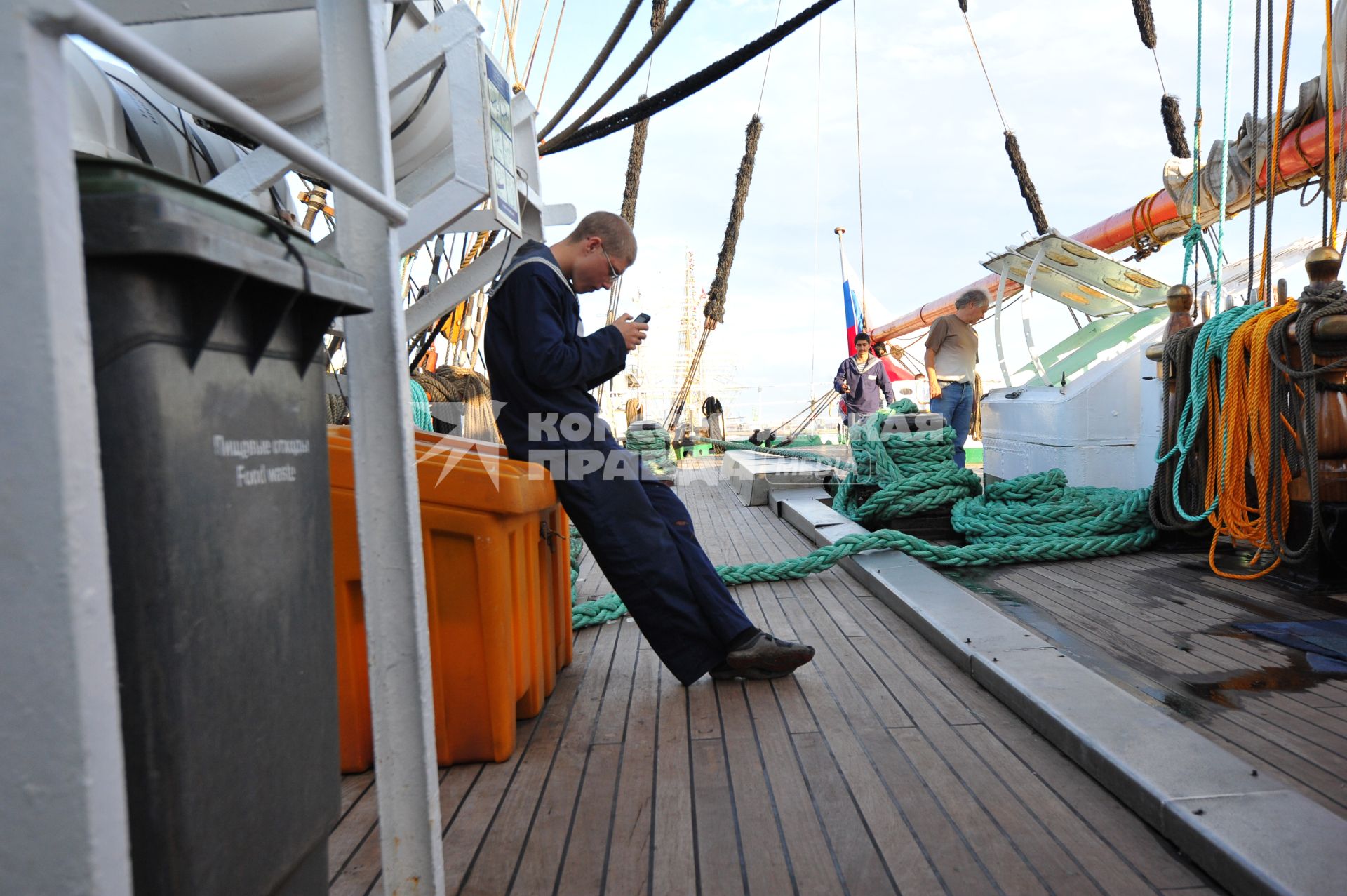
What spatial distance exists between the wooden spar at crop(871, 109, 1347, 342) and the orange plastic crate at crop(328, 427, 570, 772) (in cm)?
387

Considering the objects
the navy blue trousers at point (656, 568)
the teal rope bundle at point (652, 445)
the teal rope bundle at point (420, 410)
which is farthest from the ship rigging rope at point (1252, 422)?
the teal rope bundle at point (652, 445)

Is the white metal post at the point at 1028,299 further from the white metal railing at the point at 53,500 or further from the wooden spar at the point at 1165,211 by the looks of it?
the white metal railing at the point at 53,500

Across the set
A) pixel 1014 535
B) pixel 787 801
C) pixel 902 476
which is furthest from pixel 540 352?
pixel 902 476

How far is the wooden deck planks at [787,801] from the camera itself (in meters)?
1.35

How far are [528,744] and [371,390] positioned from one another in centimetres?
118

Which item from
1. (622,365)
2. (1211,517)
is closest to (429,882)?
(622,365)

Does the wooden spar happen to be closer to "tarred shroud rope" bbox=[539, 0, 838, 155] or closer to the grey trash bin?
"tarred shroud rope" bbox=[539, 0, 838, 155]

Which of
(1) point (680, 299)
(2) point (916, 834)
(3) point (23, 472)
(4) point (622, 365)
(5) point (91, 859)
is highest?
(1) point (680, 299)

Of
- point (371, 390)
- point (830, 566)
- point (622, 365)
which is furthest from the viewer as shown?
point (830, 566)

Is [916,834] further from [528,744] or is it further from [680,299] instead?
[680,299]

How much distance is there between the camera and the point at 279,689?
37.3 inches

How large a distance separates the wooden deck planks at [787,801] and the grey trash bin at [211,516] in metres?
0.58

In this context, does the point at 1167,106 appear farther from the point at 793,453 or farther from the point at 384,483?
the point at 384,483

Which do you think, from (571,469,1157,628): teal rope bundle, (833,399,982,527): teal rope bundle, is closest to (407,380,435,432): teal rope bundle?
(571,469,1157,628): teal rope bundle
